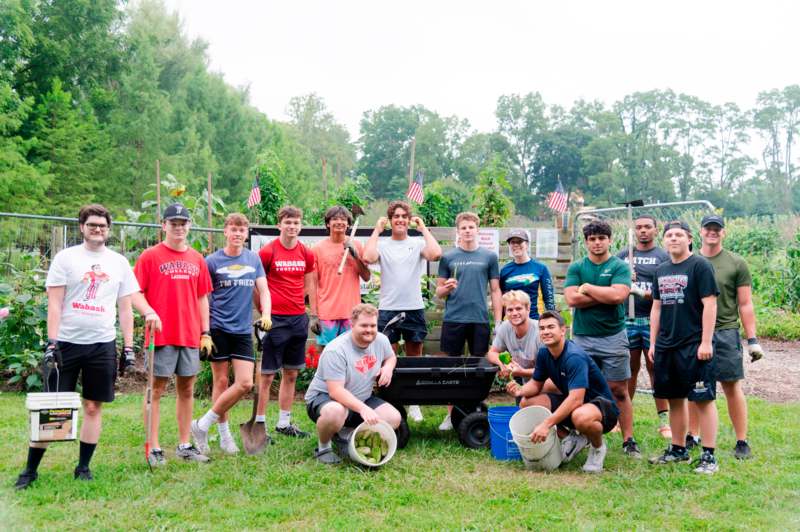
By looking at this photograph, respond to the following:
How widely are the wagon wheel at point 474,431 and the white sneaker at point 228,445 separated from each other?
1525mm

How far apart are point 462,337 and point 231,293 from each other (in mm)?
1765

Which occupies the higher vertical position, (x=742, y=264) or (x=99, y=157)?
(x=99, y=157)

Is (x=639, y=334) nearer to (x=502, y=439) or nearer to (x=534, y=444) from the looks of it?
(x=502, y=439)

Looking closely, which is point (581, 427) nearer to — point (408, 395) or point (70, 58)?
point (408, 395)

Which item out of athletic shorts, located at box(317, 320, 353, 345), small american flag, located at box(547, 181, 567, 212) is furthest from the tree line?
athletic shorts, located at box(317, 320, 353, 345)

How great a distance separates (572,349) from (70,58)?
81.2 feet

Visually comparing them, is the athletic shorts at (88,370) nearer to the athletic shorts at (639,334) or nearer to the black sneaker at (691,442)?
the athletic shorts at (639,334)

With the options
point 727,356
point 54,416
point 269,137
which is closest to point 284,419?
point 54,416

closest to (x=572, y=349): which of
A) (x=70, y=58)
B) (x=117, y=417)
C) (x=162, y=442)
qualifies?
(x=162, y=442)

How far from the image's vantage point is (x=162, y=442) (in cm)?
507

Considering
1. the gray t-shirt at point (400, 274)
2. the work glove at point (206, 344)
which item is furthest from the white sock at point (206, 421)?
the gray t-shirt at point (400, 274)

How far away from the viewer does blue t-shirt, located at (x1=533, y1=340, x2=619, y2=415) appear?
4367 millimetres

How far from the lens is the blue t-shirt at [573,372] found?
4.37 meters

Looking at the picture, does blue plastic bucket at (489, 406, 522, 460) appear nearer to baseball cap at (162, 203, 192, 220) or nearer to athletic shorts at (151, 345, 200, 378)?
athletic shorts at (151, 345, 200, 378)
